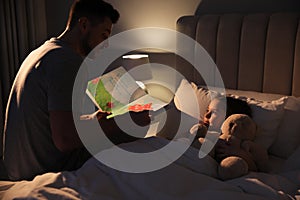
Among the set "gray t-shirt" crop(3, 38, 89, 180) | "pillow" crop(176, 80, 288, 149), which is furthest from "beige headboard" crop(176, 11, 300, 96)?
"gray t-shirt" crop(3, 38, 89, 180)

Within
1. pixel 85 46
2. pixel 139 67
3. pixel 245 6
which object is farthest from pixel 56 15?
pixel 85 46

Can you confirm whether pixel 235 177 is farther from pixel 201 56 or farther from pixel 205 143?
pixel 201 56

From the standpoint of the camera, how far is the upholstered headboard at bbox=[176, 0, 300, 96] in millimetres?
2486

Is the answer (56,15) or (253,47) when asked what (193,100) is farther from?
(56,15)

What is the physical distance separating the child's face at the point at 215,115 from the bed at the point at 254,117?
147 millimetres

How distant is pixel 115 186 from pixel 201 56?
1.56 meters

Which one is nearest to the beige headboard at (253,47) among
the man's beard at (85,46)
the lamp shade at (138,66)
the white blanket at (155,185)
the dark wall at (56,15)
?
the lamp shade at (138,66)

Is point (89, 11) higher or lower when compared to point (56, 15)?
higher

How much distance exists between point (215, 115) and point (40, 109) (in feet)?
3.30

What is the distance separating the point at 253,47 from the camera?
8.57ft

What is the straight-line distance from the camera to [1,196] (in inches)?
62.8

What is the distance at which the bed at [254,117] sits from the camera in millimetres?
1492

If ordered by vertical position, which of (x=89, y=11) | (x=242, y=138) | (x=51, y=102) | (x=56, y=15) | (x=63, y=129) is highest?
(x=89, y=11)

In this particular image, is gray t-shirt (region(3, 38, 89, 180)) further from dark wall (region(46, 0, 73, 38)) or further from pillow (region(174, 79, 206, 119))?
dark wall (region(46, 0, 73, 38))
